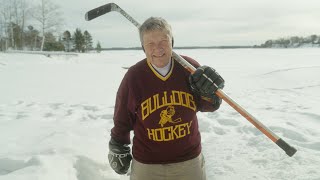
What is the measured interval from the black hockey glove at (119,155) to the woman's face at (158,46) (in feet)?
1.93

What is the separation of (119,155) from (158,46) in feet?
2.48

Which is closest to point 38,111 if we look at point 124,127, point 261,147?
point 261,147

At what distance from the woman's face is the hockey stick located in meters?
0.15

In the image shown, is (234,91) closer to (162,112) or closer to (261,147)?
(261,147)

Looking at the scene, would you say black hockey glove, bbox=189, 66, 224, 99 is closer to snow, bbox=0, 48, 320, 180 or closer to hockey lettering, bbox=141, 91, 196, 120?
hockey lettering, bbox=141, 91, 196, 120

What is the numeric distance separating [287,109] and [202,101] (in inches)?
188

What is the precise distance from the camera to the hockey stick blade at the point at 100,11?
2883mm

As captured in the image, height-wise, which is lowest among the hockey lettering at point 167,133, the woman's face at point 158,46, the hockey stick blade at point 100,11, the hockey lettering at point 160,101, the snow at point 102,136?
the snow at point 102,136

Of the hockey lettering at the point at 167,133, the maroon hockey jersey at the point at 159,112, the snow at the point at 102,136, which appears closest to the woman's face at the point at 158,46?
the maroon hockey jersey at the point at 159,112

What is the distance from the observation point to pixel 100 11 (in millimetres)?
2959

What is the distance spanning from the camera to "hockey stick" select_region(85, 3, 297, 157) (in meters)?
2.07

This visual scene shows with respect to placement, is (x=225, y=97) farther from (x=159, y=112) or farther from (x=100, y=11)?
(x=100, y=11)

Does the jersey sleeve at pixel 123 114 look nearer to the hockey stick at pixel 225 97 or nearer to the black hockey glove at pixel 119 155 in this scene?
the black hockey glove at pixel 119 155

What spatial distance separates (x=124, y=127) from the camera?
2148 millimetres
